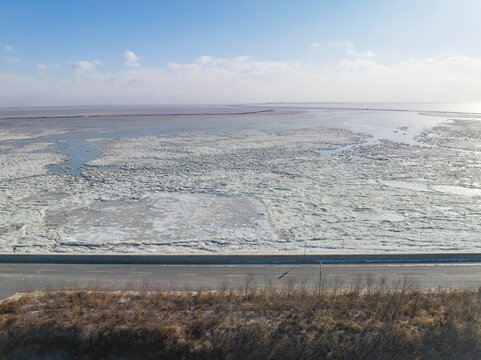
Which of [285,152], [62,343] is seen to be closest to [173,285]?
[62,343]

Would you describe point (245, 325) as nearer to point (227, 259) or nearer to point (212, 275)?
point (212, 275)

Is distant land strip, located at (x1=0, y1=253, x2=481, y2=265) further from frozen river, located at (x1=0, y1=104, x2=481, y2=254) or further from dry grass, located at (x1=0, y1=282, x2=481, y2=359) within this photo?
dry grass, located at (x1=0, y1=282, x2=481, y2=359)

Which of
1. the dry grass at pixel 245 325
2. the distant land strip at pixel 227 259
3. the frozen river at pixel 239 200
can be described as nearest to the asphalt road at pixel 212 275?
the distant land strip at pixel 227 259

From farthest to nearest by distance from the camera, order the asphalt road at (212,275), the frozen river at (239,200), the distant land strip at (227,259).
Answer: the frozen river at (239,200) → the distant land strip at (227,259) → the asphalt road at (212,275)

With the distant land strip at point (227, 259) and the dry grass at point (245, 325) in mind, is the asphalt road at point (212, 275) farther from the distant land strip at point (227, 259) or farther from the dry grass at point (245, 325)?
the dry grass at point (245, 325)

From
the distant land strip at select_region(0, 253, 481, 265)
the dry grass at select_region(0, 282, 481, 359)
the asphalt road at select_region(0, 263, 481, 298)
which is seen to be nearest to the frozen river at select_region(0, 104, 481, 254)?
the distant land strip at select_region(0, 253, 481, 265)

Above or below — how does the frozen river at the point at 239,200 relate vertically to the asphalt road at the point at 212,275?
above

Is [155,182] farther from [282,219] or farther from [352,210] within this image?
[352,210]
